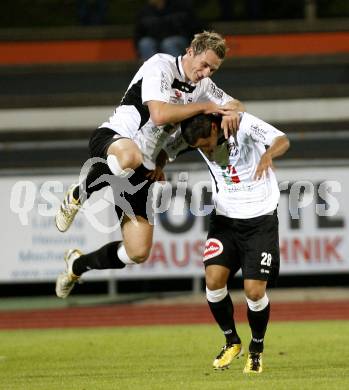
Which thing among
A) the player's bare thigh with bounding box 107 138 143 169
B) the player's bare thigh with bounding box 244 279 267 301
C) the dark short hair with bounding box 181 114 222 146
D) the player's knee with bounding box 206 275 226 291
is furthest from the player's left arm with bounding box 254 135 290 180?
the player's bare thigh with bounding box 107 138 143 169

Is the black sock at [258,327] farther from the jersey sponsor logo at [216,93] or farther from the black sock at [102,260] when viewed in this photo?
the jersey sponsor logo at [216,93]

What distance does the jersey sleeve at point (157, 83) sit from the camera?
8148 millimetres

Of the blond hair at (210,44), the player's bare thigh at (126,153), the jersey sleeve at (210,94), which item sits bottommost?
the player's bare thigh at (126,153)

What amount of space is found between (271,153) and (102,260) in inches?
83.0

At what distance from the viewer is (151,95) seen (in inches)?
321

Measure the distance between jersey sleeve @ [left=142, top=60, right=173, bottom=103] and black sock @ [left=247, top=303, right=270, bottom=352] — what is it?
172cm

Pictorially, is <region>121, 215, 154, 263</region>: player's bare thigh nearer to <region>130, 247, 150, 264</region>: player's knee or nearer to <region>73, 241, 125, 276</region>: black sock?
<region>130, 247, 150, 264</region>: player's knee

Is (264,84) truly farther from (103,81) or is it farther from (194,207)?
(194,207)

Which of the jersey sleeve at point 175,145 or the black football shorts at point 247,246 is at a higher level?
the jersey sleeve at point 175,145

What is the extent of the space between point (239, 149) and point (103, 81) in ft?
31.3

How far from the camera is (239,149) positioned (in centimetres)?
812

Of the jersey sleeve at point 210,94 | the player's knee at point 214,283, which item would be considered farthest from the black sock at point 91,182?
the player's knee at point 214,283

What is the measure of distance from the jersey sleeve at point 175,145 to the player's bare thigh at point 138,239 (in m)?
0.61

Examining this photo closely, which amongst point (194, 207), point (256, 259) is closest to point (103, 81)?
point (194, 207)
